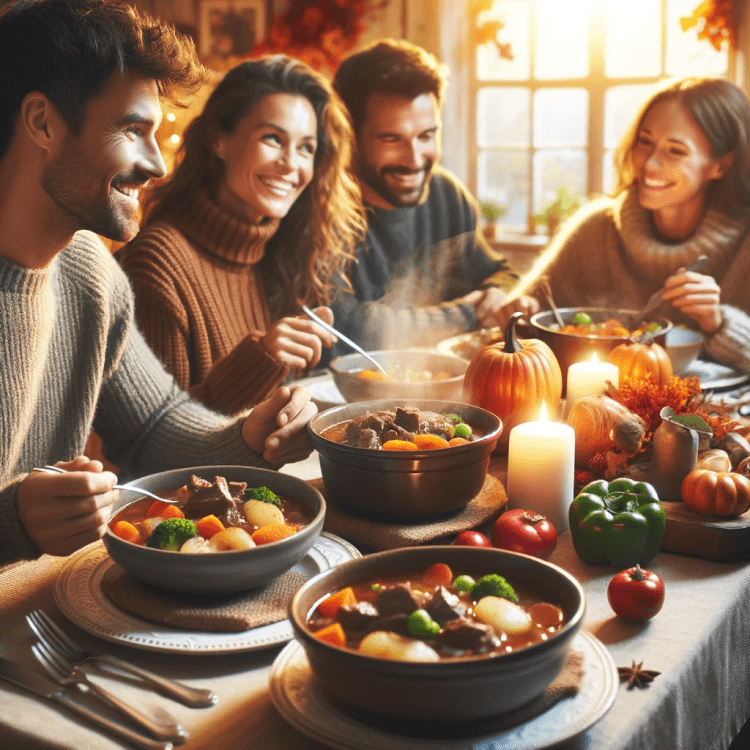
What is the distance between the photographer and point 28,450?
165cm

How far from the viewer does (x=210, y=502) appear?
1120 millimetres

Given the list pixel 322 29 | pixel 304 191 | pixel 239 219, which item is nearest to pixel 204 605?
pixel 239 219

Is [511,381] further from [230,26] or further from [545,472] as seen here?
[230,26]

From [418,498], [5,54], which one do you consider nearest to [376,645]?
[418,498]

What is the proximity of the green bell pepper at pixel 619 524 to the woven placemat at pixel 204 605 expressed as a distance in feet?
1.31

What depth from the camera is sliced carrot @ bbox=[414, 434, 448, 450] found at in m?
1.25

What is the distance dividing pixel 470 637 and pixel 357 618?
110 mm

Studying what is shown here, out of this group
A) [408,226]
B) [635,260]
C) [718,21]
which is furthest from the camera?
[718,21]

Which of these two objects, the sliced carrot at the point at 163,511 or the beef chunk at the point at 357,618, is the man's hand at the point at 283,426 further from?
the beef chunk at the point at 357,618

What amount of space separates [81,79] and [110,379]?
2.03 ft

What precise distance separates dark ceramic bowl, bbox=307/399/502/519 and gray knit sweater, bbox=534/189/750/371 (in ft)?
4.22

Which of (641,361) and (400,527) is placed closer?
(400,527)

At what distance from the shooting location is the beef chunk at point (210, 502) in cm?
112

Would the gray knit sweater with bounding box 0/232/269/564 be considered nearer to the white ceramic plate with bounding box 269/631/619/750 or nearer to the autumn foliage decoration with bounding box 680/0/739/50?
the white ceramic plate with bounding box 269/631/619/750
